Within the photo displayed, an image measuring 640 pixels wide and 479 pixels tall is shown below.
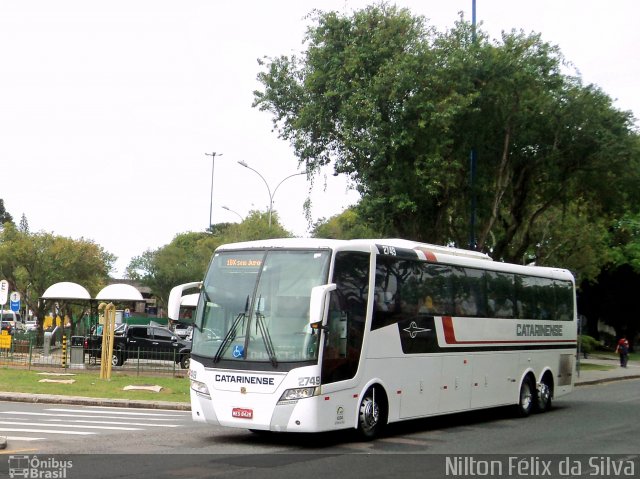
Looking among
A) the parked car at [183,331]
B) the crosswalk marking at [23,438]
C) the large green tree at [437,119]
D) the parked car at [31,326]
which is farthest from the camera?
the parked car at [31,326]

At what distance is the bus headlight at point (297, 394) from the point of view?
13914 mm

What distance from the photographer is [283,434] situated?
16266 millimetres

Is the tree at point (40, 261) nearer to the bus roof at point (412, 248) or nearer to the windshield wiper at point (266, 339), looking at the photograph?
the bus roof at point (412, 248)

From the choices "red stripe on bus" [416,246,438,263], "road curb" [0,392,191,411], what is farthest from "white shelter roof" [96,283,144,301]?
"red stripe on bus" [416,246,438,263]

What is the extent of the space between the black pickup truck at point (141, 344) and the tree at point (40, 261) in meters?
24.3

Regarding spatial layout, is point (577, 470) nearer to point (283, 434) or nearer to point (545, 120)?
point (283, 434)

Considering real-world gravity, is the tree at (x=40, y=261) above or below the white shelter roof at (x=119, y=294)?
above

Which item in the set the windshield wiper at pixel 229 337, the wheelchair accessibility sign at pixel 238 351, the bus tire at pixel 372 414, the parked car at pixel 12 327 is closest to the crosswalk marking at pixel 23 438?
the windshield wiper at pixel 229 337

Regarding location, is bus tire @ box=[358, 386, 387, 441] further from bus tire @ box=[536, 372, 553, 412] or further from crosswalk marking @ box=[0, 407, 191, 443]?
bus tire @ box=[536, 372, 553, 412]

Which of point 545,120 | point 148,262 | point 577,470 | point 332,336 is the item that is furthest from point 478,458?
point 148,262

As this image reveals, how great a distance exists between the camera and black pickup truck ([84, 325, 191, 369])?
36.3 meters

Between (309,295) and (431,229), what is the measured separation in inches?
762

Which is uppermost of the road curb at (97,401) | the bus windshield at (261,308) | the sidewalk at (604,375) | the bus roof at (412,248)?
the bus roof at (412,248)

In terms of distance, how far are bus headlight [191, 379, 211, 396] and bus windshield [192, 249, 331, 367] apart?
1.60 ft
